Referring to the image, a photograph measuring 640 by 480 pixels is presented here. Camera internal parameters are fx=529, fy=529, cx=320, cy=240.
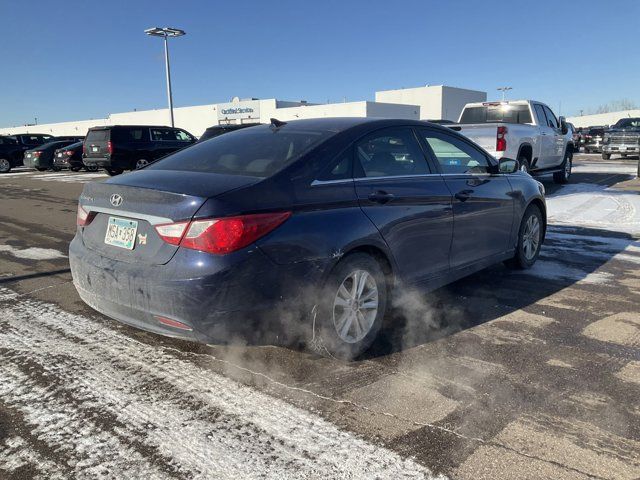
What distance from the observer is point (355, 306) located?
11.2 ft

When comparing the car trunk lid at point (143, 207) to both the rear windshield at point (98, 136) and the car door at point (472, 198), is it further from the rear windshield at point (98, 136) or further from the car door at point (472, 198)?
the rear windshield at point (98, 136)

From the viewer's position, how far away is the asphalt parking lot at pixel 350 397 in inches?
94.0

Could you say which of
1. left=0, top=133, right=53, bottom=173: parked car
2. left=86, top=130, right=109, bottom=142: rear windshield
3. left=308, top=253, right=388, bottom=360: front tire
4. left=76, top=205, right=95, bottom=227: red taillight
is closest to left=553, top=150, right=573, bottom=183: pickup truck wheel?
left=308, top=253, right=388, bottom=360: front tire

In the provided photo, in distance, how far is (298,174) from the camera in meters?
3.15

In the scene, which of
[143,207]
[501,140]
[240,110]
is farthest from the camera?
[240,110]

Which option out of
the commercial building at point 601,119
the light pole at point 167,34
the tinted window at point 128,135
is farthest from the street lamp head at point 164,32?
the commercial building at point 601,119

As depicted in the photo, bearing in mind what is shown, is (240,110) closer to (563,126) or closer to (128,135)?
(128,135)

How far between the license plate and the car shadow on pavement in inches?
66.0

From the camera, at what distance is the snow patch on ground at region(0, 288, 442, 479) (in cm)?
235

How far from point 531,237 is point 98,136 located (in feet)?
55.8

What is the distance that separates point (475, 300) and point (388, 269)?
143 centimetres

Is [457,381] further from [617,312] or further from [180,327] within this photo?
[617,312]

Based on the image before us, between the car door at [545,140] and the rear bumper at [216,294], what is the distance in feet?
32.9

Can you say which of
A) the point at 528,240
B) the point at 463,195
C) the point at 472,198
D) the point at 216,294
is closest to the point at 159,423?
the point at 216,294
